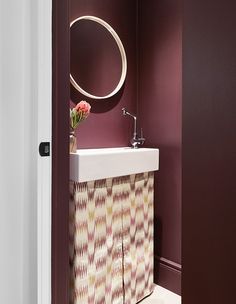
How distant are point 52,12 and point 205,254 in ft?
3.38

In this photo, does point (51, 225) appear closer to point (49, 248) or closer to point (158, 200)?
point (49, 248)

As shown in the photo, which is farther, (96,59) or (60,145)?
(96,59)

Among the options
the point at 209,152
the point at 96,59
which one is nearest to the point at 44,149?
the point at 209,152

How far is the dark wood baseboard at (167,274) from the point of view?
2023 millimetres

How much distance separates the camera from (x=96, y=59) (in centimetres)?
199

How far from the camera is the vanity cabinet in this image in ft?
4.98

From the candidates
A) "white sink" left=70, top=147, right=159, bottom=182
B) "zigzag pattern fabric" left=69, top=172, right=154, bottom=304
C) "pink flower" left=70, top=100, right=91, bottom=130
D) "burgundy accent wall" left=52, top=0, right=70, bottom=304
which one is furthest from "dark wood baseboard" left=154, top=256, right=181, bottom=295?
"pink flower" left=70, top=100, right=91, bottom=130

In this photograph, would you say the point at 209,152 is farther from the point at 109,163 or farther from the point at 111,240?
the point at 111,240

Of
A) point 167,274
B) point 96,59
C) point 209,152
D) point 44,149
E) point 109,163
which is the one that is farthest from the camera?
point 167,274

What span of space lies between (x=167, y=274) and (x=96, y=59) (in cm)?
165

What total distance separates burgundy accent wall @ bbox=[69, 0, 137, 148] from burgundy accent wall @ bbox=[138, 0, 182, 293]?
87 mm

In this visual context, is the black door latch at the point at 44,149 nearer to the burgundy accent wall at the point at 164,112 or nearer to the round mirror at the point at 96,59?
the round mirror at the point at 96,59

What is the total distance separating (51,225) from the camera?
1129mm

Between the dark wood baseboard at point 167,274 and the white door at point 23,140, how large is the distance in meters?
1.19
